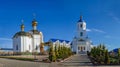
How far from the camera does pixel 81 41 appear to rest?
85.1 m

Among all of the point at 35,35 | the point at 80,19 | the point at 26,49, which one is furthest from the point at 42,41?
the point at 80,19

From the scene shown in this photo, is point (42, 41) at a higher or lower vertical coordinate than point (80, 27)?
lower

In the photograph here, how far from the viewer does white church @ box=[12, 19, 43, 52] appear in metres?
57.4

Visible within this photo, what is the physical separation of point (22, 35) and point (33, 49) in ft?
21.0

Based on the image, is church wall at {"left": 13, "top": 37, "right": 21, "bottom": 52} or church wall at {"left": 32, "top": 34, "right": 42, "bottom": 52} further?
church wall at {"left": 32, "top": 34, "right": 42, "bottom": 52}

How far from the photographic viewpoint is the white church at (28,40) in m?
57.4

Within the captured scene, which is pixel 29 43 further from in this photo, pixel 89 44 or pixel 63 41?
pixel 63 41

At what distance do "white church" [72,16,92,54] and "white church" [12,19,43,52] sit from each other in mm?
22256

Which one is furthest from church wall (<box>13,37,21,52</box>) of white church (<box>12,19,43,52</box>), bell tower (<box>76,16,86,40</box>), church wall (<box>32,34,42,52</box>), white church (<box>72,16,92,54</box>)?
bell tower (<box>76,16,86,40</box>)

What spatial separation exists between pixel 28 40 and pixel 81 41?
29.9m

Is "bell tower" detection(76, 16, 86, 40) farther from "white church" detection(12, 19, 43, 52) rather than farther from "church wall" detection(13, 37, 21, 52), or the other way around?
"church wall" detection(13, 37, 21, 52)

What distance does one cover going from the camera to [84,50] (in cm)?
8319

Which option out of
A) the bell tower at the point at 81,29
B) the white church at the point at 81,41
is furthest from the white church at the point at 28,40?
the bell tower at the point at 81,29

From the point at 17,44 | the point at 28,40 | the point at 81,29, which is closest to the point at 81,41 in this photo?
the point at 81,29
